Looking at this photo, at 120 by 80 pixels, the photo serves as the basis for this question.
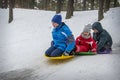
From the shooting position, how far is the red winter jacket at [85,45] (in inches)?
304

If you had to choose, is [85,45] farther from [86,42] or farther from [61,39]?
[61,39]

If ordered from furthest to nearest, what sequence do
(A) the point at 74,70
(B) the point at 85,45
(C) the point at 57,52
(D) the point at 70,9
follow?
(D) the point at 70,9 → (B) the point at 85,45 → (C) the point at 57,52 → (A) the point at 74,70

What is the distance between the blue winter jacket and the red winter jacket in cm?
37

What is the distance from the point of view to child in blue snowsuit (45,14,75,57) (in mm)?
7383

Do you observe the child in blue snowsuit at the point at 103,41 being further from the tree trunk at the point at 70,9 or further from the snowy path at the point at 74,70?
the tree trunk at the point at 70,9

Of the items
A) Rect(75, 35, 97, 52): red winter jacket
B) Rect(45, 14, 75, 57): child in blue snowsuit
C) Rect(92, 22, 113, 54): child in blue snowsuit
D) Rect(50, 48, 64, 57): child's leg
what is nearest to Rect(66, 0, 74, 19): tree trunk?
Rect(92, 22, 113, 54): child in blue snowsuit

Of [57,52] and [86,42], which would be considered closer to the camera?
[57,52]

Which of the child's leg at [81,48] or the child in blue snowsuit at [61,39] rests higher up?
the child in blue snowsuit at [61,39]

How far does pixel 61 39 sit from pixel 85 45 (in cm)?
77

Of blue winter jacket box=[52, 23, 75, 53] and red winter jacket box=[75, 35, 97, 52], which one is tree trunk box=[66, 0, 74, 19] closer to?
red winter jacket box=[75, 35, 97, 52]

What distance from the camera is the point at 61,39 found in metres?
7.55

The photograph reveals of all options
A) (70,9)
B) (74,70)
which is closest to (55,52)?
(74,70)

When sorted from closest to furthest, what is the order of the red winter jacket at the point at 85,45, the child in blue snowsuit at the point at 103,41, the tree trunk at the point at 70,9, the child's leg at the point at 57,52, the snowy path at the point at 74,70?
the snowy path at the point at 74,70, the child's leg at the point at 57,52, the red winter jacket at the point at 85,45, the child in blue snowsuit at the point at 103,41, the tree trunk at the point at 70,9

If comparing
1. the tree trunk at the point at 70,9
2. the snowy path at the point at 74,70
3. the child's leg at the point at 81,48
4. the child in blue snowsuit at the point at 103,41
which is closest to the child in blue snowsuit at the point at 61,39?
the snowy path at the point at 74,70
